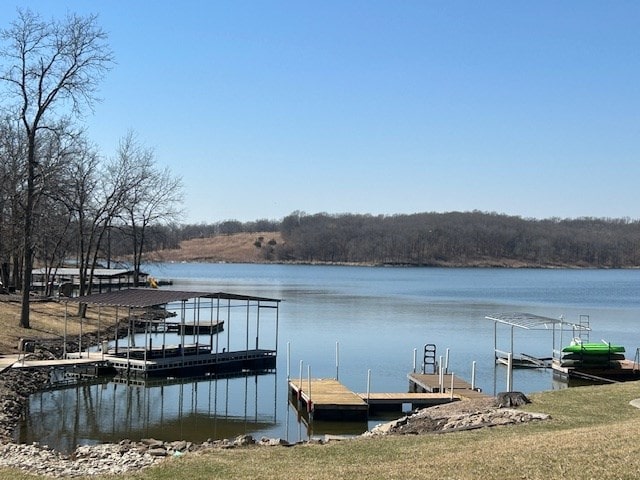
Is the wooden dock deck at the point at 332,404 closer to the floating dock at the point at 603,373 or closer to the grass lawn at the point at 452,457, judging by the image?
the grass lawn at the point at 452,457

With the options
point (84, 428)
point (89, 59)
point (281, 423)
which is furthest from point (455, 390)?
point (89, 59)

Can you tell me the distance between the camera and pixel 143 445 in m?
15.8

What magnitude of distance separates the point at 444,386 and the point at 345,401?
494 centimetres

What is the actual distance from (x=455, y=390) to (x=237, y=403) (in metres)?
7.32

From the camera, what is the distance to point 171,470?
12070mm

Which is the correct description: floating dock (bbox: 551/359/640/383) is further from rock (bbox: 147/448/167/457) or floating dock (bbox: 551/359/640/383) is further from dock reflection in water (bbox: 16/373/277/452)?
rock (bbox: 147/448/167/457)

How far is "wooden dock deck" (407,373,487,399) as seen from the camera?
24606 mm

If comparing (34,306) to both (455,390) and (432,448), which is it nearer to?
(455,390)

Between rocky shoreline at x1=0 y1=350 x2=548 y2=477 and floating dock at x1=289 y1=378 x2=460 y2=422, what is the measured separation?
3886 millimetres

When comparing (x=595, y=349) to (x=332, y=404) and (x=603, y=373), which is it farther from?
(x=332, y=404)

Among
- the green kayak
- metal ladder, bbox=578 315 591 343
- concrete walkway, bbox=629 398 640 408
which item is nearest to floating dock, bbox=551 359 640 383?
the green kayak

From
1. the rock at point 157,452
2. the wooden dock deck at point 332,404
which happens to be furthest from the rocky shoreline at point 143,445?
the wooden dock deck at point 332,404

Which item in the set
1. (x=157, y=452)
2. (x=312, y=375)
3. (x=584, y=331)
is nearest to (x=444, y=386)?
(x=312, y=375)

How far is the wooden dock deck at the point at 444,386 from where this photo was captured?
80.7 ft
